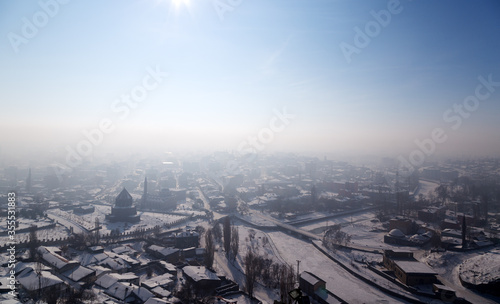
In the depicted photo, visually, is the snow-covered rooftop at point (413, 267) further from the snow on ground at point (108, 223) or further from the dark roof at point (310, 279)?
the snow on ground at point (108, 223)

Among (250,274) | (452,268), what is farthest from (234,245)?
(452,268)

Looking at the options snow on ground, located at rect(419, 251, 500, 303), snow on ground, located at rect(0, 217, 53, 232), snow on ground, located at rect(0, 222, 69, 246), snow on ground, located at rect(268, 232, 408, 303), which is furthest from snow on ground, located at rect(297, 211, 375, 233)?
snow on ground, located at rect(0, 217, 53, 232)

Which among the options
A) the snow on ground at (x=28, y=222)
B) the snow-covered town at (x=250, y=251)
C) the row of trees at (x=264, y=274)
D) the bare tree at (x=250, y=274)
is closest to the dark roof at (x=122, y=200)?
the snow-covered town at (x=250, y=251)

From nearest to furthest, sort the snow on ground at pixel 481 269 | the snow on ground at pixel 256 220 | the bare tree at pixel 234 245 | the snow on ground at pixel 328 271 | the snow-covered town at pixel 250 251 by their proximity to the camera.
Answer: the snow-covered town at pixel 250 251
the snow on ground at pixel 328 271
the snow on ground at pixel 481 269
the bare tree at pixel 234 245
the snow on ground at pixel 256 220

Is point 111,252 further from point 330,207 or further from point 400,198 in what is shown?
point 400,198

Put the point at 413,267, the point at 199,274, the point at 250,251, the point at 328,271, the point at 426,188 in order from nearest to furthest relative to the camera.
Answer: the point at 199,274, the point at 413,267, the point at 328,271, the point at 250,251, the point at 426,188

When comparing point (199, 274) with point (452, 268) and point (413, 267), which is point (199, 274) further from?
point (452, 268)

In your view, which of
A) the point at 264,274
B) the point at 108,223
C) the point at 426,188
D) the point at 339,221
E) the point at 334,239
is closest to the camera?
the point at 264,274
